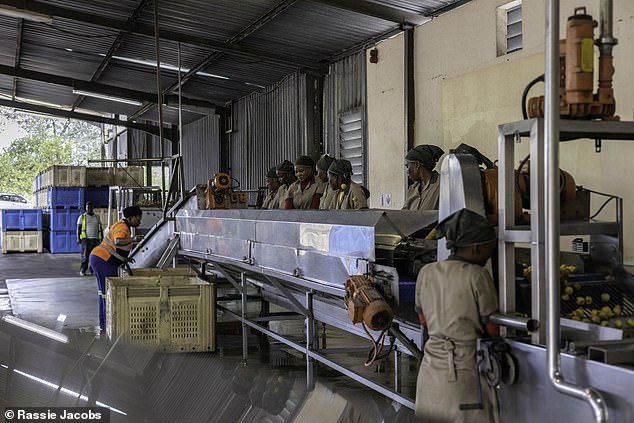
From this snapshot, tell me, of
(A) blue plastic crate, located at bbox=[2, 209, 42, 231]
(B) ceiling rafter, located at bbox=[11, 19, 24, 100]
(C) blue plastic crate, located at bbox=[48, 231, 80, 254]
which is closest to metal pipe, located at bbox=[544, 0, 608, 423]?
(B) ceiling rafter, located at bbox=[11, 19, 24, 100]

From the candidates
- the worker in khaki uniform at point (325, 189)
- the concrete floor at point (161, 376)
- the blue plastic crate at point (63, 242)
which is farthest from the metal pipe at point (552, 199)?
the blue plastic crate at point (63, 242)

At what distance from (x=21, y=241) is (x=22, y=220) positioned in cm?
66

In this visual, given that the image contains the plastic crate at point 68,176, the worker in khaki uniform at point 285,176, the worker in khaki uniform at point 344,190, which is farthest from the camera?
the plastic crate at point 68,176

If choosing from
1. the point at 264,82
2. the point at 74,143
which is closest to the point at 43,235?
the point at 264,82

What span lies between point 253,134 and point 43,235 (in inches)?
376

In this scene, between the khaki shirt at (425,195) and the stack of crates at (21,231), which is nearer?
the khaki shirt at (425,195)

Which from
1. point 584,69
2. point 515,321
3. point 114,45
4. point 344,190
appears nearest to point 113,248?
point 344,190

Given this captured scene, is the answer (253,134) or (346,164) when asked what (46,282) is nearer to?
(253,134)

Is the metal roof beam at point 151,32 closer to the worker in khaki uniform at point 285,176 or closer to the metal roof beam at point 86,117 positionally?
the worker in khaki uniform at point 285,176

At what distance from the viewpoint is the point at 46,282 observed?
14.6 m

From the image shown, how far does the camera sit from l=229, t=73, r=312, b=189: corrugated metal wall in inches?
561

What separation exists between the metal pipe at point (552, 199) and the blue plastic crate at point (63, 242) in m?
20.9

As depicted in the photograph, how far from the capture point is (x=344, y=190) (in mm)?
7395

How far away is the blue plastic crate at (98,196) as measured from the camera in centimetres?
2150
